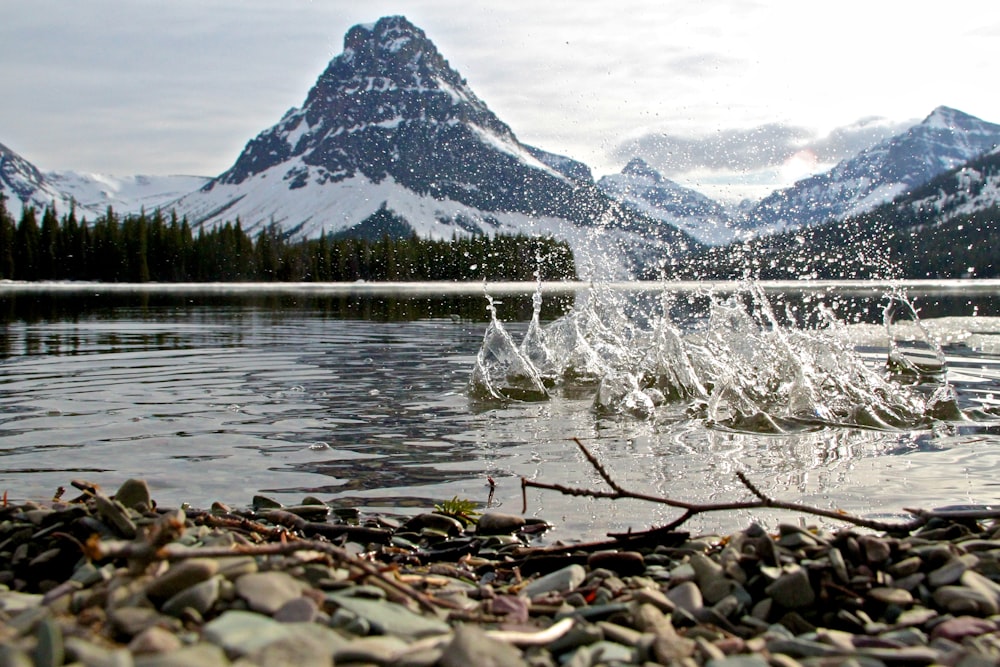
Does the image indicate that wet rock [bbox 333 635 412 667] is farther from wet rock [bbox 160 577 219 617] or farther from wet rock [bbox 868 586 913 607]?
wet rock [bbox 868 586 913 607]

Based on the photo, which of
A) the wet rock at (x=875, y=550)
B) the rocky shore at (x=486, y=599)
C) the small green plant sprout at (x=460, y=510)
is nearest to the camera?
the rocky shore at (x=486, y=599)

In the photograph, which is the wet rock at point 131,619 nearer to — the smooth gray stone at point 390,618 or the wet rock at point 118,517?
the smooth gray stone at point 390,618

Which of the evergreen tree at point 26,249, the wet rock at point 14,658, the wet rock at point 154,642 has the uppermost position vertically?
the evergreen tree at point 26,249

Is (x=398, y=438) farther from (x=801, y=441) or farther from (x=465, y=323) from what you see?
(x=465, y=323)

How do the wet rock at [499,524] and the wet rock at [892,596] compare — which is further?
the wet rock at [499,524]

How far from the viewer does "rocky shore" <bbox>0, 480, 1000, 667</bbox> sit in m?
3.38

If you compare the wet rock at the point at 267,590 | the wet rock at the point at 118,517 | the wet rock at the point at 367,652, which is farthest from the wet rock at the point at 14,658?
the wet rock at the point at 118,517

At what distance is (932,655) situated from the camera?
12.0 ft

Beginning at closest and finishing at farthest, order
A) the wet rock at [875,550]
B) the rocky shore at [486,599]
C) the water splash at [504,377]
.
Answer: the rocky shore at [486,599] → the wet rock at [875,550] → the water splash at [504,377]

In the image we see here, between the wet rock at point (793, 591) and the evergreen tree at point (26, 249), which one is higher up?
the evergreen tree at point (26, 249)

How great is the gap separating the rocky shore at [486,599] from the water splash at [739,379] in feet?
25.4

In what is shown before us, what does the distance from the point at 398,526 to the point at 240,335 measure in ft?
84.6

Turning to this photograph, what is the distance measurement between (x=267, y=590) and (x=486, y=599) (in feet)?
5.06

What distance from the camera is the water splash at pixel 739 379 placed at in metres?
13.7
